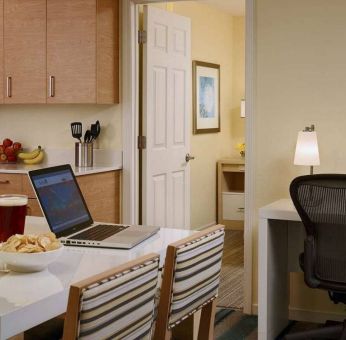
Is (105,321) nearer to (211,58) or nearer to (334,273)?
(334,273)

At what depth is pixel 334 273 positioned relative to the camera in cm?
323

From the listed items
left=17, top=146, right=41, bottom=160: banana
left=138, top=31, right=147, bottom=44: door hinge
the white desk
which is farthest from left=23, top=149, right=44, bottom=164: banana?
the white desk

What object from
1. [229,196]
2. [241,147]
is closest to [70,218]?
[229,196]

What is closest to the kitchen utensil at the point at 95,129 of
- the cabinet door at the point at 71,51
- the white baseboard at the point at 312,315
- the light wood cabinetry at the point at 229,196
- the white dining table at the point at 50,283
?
the cabinet door at the point at 71,51

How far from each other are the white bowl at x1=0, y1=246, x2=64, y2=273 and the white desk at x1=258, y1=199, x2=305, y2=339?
191 cm

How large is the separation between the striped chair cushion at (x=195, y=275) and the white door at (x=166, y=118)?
2.70 m

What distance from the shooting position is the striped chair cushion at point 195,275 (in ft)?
5.84

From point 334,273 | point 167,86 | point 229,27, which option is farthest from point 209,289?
point 229,27

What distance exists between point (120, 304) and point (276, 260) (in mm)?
2338

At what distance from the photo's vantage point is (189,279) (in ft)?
6.01

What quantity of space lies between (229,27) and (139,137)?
11.2 feet

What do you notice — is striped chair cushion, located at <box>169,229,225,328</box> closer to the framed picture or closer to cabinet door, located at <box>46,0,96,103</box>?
cabinet door, located at <box>46,0,96,103</box>

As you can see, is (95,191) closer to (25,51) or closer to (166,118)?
(166,118)

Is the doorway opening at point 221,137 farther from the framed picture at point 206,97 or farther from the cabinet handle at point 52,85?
the cabinet handle at point 52,85
